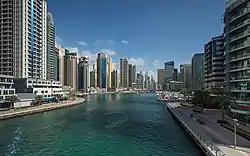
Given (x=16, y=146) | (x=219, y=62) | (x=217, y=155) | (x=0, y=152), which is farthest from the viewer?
(x=219, y=62)

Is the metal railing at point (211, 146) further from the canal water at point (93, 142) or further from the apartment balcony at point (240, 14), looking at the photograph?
the apartment balcony at point (240, 14)

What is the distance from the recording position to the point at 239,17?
5350cm

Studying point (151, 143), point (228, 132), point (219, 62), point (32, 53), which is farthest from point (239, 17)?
point (32, 53)

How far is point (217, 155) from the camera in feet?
91.8

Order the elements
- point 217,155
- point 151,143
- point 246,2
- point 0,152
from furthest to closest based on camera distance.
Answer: point 246,2 < point 151,143 < point 0,152 < point 217,155

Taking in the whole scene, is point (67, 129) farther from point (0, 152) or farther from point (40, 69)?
point (40, 69)

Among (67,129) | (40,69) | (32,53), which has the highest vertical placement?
(32,53)

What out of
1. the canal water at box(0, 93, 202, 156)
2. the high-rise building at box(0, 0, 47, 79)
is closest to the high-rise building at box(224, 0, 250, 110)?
the canal water at box(0, 93, 202, 156)

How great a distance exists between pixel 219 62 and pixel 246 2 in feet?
226

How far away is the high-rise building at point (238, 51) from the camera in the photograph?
5031cm

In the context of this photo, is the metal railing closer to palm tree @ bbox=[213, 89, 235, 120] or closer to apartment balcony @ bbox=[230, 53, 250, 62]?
palm tree @ bbox=[213, 89, 235, 120]

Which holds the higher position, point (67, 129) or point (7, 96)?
point (7, 96)

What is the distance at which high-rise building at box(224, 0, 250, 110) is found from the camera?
5031 cm

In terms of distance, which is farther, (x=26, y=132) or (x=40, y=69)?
(x=40, y=69)
